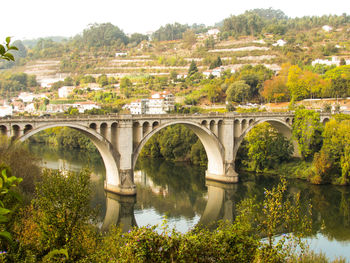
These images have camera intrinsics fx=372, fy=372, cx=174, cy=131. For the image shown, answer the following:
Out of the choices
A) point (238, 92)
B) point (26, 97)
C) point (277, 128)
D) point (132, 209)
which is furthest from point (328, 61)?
point (26, 97)

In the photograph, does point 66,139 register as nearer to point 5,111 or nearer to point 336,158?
point 5,111

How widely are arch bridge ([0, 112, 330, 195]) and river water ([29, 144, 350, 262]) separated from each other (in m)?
1.28

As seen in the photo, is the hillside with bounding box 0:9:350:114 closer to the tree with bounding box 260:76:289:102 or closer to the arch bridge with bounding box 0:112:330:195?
the tree with bounding box 260:76:289:102

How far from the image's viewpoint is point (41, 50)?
135875 mm

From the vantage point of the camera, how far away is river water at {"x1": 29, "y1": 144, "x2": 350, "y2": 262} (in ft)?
72.2

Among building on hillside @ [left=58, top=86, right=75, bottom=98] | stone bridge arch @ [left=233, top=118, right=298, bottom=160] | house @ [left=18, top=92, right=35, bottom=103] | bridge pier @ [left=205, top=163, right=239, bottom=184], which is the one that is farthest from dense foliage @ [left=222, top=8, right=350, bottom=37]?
bridge pier @ [left=205, top=163, right=239, bottom=184]

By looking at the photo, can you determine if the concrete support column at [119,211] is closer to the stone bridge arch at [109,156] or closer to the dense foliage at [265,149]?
the stone bridge arch at [109,156]

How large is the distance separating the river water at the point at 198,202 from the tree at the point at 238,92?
21.7m

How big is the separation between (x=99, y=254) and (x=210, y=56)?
8377 cm

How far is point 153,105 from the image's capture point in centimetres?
6091

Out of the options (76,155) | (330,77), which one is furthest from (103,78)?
(330,77)

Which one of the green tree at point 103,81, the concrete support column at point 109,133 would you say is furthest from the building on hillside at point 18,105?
the concrete support column at point 109,133

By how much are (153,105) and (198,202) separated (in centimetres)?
3454

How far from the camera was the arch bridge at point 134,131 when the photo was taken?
2392cm
